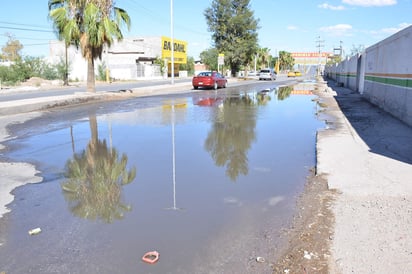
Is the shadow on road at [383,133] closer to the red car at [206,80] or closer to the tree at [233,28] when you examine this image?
the red car at [206,80]

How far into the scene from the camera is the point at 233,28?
60.4 meters

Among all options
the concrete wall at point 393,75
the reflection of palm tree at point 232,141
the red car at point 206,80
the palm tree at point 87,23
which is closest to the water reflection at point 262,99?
the concrete wall at point 393,75

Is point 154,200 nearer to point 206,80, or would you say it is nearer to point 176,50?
point 206,80

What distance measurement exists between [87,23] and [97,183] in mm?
17730

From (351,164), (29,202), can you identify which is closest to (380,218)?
(351,164)

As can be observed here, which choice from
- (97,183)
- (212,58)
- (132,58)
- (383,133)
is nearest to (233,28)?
(132,58)

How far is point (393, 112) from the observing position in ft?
47.1

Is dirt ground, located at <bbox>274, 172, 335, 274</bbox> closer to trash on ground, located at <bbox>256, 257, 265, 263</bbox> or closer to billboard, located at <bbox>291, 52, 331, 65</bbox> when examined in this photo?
trash on ground, located at <bbox>256, 257, 265, 263</bbox>

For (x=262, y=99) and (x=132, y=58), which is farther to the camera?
(x=132, y=58)

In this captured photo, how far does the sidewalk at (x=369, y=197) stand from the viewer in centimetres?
374

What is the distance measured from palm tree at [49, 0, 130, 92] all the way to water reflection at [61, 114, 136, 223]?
587 inches

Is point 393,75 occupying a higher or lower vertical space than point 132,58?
lower

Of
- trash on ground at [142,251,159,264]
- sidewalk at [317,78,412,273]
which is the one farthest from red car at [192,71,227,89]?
trash on ground at [142,251,159,264]

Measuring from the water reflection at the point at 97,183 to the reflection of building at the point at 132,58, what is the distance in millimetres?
52188
